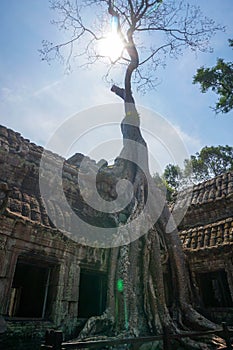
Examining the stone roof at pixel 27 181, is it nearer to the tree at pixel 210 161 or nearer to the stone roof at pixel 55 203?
the stone roof at pixel 55 203

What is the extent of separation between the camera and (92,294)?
7352 mm

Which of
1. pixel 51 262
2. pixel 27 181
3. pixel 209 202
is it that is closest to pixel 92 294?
pixel 51 262

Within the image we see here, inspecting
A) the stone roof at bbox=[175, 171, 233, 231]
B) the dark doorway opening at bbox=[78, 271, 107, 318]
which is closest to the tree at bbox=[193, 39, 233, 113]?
the stone roof at bbox=[175, 171, 233, 231]

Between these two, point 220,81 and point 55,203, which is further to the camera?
point 220,81

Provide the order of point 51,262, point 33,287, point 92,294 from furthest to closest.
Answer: point 92,294 → point 33,287 → point 51,262

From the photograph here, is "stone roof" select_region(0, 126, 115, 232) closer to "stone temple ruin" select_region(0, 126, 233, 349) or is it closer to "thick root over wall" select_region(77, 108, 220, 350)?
"stone temple ruin" select_region(0, 126, 233, 349)

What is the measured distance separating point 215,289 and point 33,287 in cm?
561

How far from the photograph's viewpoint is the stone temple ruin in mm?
5121

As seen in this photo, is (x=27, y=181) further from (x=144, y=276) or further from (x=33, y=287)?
(x=144, y=276)

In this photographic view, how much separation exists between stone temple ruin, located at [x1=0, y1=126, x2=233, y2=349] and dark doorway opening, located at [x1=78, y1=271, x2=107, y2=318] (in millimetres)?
24

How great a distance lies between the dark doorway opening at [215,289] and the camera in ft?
25.5

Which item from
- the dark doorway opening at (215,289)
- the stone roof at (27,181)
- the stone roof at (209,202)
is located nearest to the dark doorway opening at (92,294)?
the stone roof at (27,181)

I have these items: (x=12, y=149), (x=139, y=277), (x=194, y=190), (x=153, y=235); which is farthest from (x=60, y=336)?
(x=194, y=190)

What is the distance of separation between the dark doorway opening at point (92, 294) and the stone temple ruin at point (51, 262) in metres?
0.02
